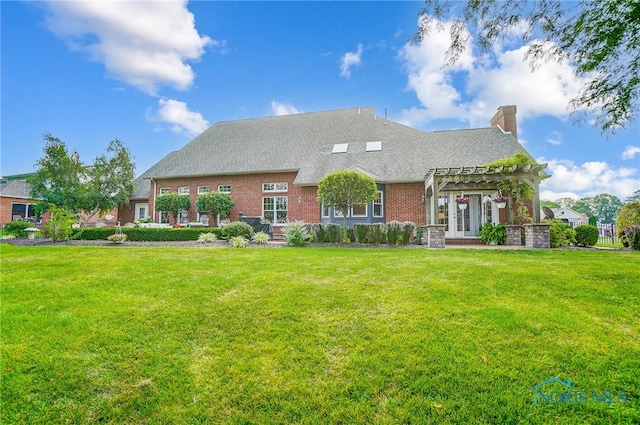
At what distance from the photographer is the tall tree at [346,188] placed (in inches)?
460

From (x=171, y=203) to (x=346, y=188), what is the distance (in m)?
11.8

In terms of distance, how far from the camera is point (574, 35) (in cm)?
468

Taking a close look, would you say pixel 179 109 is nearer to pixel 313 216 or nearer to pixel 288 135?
pixel 288 135

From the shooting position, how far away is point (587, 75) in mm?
5035

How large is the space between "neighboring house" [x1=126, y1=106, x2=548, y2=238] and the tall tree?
97.5 inches

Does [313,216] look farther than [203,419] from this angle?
Yes

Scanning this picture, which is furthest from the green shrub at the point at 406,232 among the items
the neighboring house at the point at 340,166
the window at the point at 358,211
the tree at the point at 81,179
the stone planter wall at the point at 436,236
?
the tree at the point at 81,179

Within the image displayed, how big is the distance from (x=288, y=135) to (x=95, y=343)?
60.7ft

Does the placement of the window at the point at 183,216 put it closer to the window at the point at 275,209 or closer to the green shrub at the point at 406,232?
the window at the point at 275,209

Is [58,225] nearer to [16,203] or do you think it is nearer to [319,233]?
[319,233]

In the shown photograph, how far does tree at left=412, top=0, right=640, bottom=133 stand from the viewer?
14.6ft

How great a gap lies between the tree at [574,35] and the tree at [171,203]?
55.9 ft

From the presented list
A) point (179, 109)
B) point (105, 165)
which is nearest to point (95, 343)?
point (179, 109)

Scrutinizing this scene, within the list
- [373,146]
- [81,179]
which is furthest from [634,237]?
[81,179]
